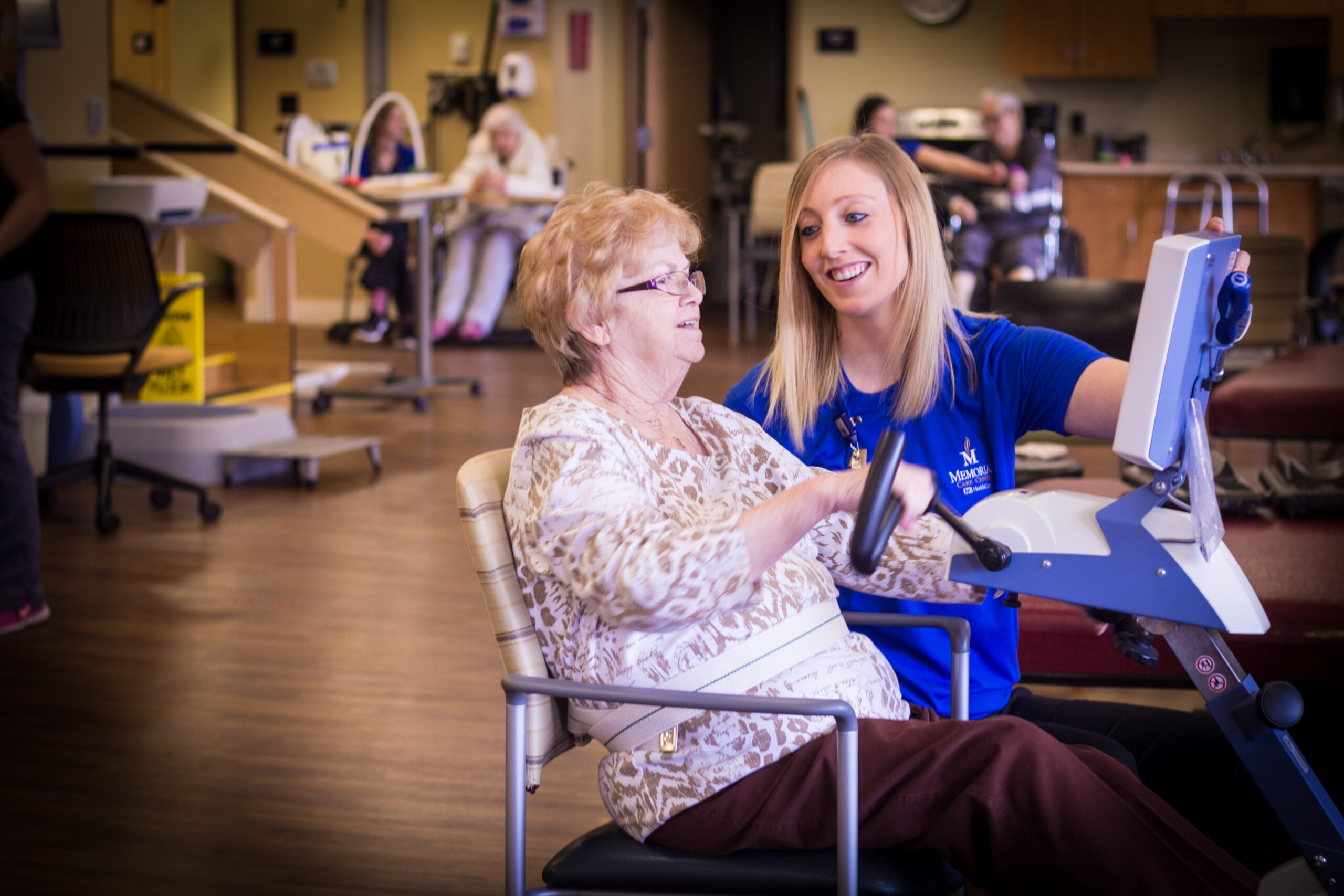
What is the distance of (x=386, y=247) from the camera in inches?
369

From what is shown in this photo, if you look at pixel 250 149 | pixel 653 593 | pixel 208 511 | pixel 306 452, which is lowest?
pixel 208 511

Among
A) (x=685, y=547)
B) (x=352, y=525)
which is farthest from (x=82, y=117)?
(x=685, y=547)

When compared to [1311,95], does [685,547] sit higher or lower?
lower

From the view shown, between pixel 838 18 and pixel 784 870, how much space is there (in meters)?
10.1

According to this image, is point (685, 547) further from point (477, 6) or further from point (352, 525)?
point (477, 6)

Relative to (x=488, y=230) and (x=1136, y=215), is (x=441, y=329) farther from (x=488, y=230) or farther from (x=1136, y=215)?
(x=1136, y=215)

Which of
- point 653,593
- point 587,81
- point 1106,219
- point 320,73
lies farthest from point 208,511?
point 320,73

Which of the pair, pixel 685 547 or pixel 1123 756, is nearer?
pixel 685 547

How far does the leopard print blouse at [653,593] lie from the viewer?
3.99 feet

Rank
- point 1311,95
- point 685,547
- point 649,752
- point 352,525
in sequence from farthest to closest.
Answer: point 1311,95, point 352,525, point 649,752, point 685,547

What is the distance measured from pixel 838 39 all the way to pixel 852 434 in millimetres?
9478

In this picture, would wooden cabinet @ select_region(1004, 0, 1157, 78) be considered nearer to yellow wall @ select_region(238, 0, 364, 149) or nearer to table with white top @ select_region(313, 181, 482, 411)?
table with white top @ select_region(313, 181, 482, 411)

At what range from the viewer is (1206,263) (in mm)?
1079

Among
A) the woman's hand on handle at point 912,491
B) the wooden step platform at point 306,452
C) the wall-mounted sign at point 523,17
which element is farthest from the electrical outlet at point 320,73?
the woman's hand on handle at point 912,491
